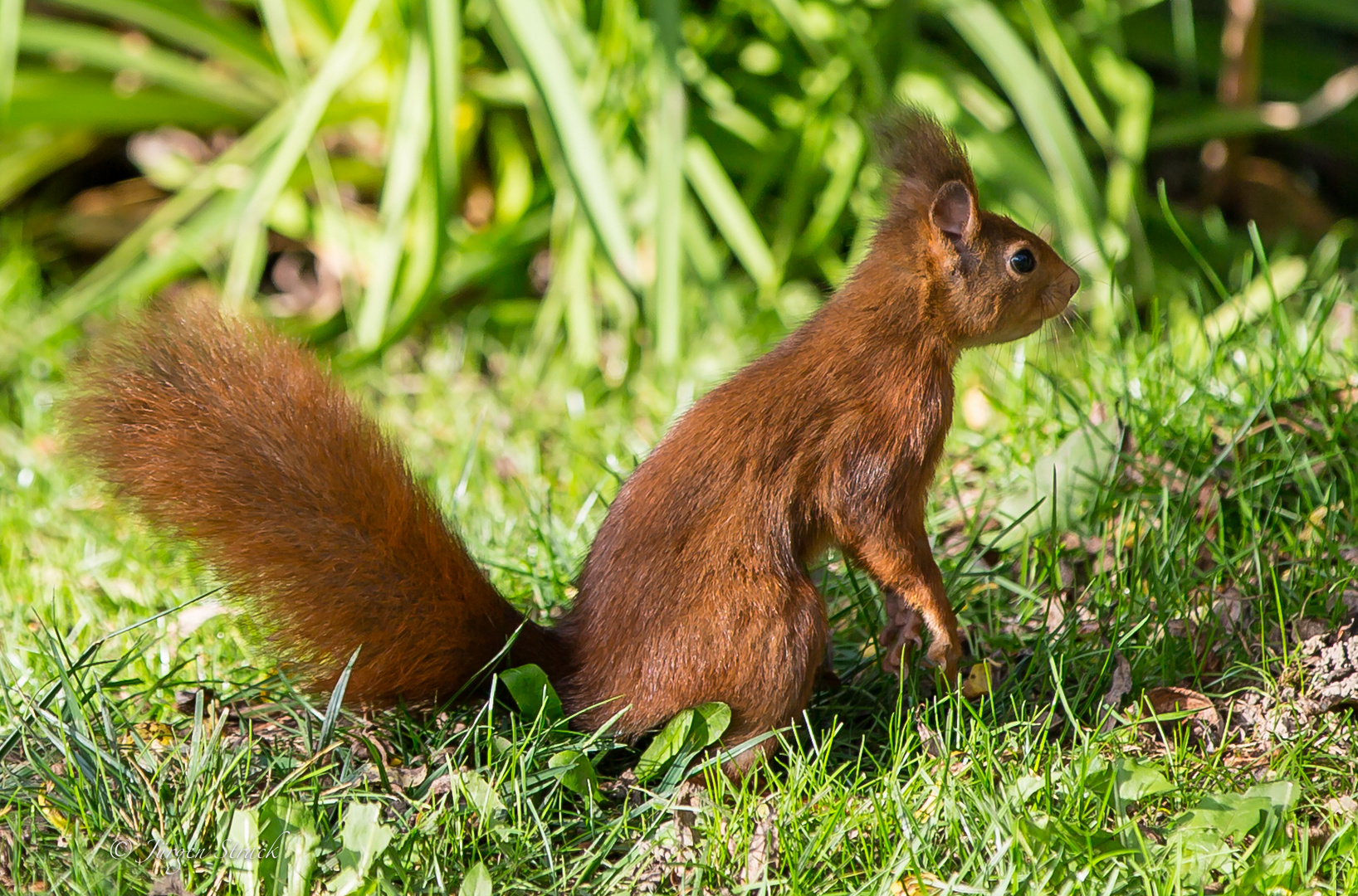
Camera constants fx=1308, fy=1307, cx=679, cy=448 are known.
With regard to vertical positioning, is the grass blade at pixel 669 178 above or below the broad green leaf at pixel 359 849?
above

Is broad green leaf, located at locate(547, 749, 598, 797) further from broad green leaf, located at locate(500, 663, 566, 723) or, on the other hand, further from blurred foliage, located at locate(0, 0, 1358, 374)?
blurred foliage, located at locate(0, 0, 1358, 374)

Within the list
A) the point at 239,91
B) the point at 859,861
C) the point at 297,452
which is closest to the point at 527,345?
the point at 239,91

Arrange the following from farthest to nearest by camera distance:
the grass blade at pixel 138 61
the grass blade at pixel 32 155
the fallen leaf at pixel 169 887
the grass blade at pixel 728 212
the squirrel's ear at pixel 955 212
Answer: the grass blade at pixel 32 155, the grass blade at pixel 138 61, the grass blade at pixel 728 212, the squirrel's ear at pixel 955 212, the fallen leaf at pixel 169 887

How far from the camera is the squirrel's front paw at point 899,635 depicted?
1833mm

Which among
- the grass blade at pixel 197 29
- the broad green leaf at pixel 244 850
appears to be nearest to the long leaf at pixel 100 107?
the grass blade at pixel 197 29

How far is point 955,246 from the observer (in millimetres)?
1799

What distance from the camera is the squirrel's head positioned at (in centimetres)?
179

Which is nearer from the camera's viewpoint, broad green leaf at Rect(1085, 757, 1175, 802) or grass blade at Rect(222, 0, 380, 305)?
broad green leaf at Rect(1085, 757, 1175, 802)

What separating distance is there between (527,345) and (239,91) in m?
1.41

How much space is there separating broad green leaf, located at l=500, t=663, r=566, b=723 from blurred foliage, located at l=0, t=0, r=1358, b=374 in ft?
4.89

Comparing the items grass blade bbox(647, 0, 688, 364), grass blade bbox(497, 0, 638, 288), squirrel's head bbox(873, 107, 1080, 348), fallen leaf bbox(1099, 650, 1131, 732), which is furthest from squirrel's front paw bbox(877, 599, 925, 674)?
grass blade bbox(647, 0, 688, 364)

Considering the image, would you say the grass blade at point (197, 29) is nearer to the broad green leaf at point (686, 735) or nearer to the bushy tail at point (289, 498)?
the bushy tail at point (289, 498)

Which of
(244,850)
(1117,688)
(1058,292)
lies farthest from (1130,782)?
(244,850)

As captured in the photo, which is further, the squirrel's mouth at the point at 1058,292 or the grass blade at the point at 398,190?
the grass blade at the point at 398,190
